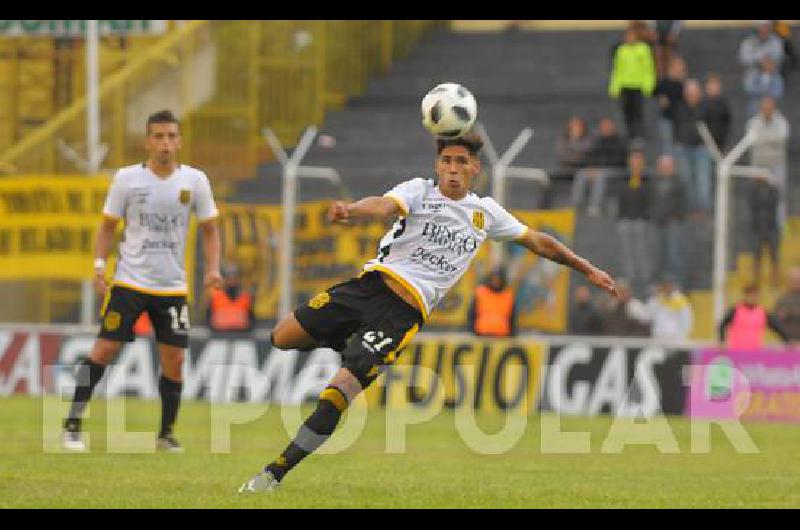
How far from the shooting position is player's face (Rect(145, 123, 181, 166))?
44.5 ft

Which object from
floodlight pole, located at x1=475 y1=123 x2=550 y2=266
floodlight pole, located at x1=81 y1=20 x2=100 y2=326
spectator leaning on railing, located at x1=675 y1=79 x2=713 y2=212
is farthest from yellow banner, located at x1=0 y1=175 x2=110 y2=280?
spectator leaning on railing, located at x1=675 y1=79 x2=713 y2=212

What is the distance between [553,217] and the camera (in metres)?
22.1

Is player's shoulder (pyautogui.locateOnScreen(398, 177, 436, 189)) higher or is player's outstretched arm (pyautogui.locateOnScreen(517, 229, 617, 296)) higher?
player's shoulder (pyautogui.locateOnScreen(398, 177, 436, 189))

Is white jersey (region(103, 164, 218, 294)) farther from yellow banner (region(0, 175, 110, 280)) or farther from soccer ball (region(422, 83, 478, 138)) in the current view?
yellow banner (region(0, 175, 110, 280))

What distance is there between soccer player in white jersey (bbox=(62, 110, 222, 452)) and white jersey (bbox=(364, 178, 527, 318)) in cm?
277

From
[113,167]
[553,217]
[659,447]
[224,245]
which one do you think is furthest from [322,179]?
[659,447]

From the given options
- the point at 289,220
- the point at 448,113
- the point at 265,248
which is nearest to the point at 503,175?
the point at 289,220

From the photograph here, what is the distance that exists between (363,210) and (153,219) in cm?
422

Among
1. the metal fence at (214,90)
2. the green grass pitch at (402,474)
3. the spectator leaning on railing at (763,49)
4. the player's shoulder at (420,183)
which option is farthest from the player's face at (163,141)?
the spectator leaning on railing at (763,49)

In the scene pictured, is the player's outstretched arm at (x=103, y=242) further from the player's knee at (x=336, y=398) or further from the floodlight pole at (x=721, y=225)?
the floodlight pole at (x=721, y=225)

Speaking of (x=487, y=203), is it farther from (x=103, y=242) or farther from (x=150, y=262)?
(x=103, y=242)

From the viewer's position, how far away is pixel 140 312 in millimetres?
13836

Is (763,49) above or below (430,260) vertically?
above
